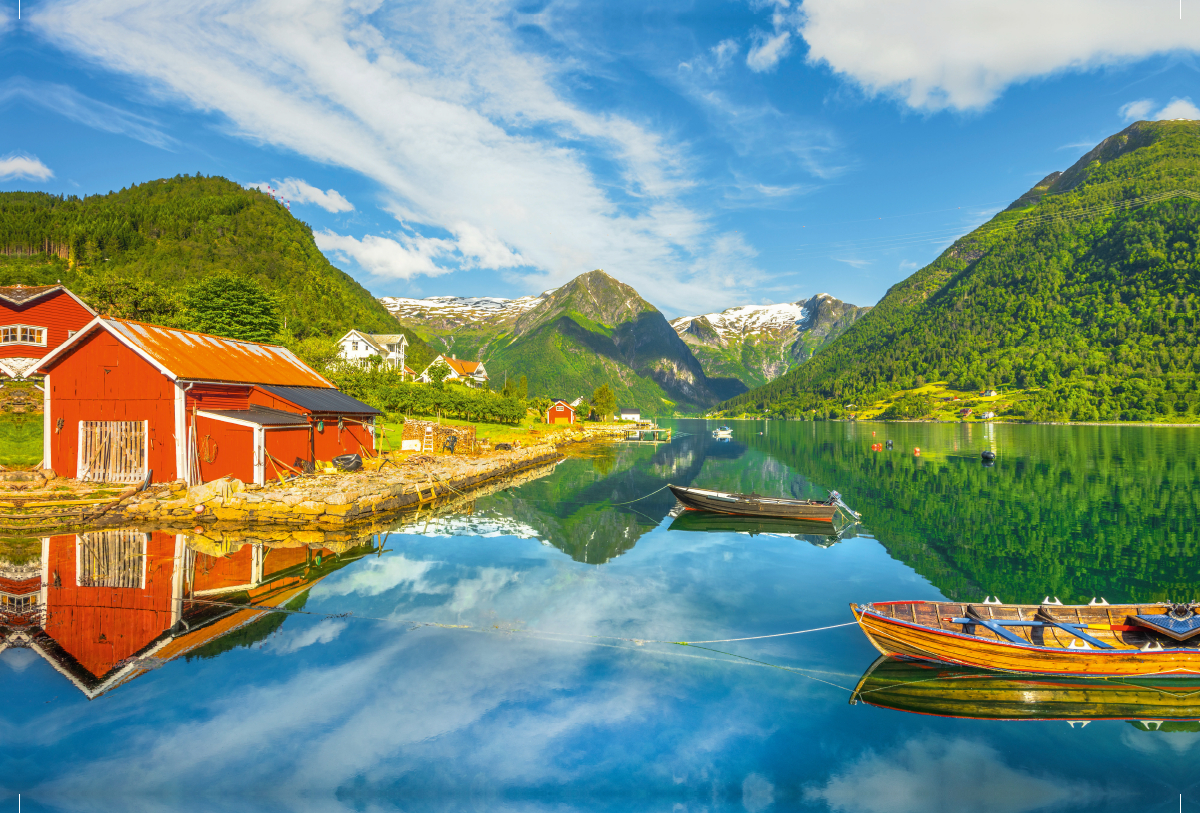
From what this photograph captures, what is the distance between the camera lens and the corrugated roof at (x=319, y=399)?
1251 inches

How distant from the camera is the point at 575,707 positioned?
11406 millimetres

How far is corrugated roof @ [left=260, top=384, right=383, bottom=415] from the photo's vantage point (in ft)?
104

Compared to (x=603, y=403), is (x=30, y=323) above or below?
above

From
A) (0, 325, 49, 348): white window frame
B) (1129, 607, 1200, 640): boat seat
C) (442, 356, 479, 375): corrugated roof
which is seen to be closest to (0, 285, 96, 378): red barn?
(0, 325, 49, 348): white window frame

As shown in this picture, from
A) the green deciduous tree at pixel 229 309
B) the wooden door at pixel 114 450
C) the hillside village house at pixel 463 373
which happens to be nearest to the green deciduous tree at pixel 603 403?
the hillside village house at pixel 463 373

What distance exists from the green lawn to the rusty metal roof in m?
6.50

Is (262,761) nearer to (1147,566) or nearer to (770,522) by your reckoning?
(770,522)

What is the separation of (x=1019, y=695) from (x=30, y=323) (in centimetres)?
6793

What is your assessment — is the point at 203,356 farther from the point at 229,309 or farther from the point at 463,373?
the point at 463,373

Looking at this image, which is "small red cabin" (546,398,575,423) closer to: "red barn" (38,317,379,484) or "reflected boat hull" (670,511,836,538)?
"reflected boat hull" (670,511,836,538)

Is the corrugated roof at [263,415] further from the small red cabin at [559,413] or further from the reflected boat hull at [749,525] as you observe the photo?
the small red cabin at [559,413]

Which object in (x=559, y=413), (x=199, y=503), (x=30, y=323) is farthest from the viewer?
(x=559, y=413)

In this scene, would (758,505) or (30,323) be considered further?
(30,323)

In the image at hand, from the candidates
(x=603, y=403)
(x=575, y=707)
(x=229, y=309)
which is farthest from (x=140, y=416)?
(x=603, y=403)
